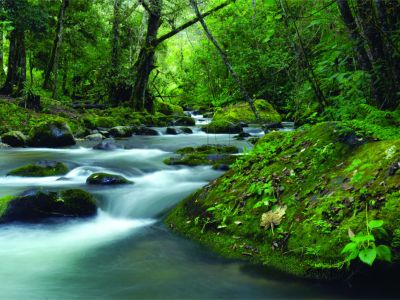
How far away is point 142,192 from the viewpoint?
6688 millimetres

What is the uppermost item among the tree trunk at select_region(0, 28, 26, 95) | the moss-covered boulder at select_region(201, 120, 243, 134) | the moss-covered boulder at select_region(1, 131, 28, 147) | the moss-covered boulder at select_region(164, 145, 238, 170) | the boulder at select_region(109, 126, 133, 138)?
the tree trunk at select_region(0, 28, 26, 95)

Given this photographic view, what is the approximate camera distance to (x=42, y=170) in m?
8.27

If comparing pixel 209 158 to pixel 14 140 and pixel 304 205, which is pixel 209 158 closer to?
pixel 304 205

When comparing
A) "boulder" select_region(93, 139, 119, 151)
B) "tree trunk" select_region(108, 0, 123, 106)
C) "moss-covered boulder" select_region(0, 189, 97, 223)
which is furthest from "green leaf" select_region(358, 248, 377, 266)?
"tree trunk" select_region(108, 0, 123, 106)

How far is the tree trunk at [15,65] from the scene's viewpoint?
1889 cm

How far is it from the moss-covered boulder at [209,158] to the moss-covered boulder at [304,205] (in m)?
3.84

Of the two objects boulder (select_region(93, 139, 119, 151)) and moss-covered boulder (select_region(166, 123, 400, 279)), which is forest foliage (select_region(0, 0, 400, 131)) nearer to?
moss-covered boulder (select_region(166, 123, 400, 279))

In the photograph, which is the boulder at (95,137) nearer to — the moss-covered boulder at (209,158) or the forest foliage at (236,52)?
the forest foliage at (236,52)

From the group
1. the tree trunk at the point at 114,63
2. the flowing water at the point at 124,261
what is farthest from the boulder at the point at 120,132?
the flowing water at the point at 124,261

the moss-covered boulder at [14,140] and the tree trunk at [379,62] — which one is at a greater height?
the tree trunk at [379,62]

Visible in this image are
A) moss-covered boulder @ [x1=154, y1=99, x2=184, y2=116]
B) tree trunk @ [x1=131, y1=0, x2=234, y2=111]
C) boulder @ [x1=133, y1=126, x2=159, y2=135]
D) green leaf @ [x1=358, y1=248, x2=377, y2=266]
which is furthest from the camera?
moss-covered boulder @ [x1=154, y1=99, x2=184, y2=116]

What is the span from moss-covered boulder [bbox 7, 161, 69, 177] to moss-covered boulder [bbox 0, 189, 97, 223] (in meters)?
2.96

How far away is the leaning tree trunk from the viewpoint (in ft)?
63.4

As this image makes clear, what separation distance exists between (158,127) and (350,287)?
16.5m
